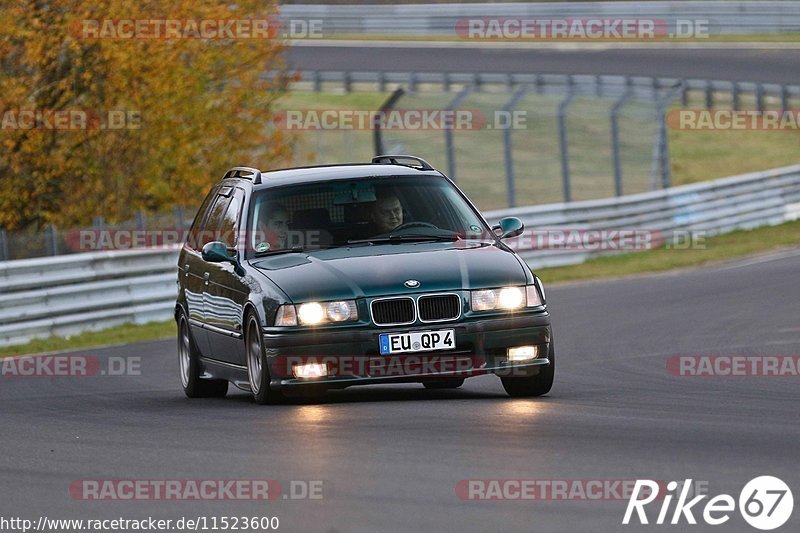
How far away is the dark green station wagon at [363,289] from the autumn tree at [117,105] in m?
12.3

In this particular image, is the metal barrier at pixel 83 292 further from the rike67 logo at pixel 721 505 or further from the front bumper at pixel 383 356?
the rike67 logo at pixel 721 505

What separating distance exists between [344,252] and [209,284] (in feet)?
5.08

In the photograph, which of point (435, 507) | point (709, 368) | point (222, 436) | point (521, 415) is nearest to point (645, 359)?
point (709, 368)

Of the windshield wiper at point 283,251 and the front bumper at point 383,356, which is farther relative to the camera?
the windshield wiper at point 283,251

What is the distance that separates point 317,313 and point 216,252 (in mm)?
1438

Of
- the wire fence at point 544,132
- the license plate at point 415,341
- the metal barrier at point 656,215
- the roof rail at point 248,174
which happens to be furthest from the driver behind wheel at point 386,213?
the wire fence at point 544,132

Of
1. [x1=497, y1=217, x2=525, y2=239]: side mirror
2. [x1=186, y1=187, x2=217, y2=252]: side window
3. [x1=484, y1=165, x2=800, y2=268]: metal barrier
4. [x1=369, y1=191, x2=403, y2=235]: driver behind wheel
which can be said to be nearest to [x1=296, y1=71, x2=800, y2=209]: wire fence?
[x1=484, y1=165, x2=800, y2=268]: metal barrier

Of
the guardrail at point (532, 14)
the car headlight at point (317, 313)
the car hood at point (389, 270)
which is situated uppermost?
the guardrail at point (532, 14)

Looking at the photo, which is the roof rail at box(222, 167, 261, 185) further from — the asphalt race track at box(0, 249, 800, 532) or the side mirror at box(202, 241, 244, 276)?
the asphalt race track at box(0, 249, 800, 532)

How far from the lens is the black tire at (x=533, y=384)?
10.6 metres

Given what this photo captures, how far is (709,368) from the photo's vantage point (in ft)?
42.8

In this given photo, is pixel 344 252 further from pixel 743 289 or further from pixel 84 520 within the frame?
pixel 743 289

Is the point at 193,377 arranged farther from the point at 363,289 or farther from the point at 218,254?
the point at 363,289

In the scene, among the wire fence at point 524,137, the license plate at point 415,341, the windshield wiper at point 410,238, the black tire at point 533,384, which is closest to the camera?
the license plate at point 415,341
